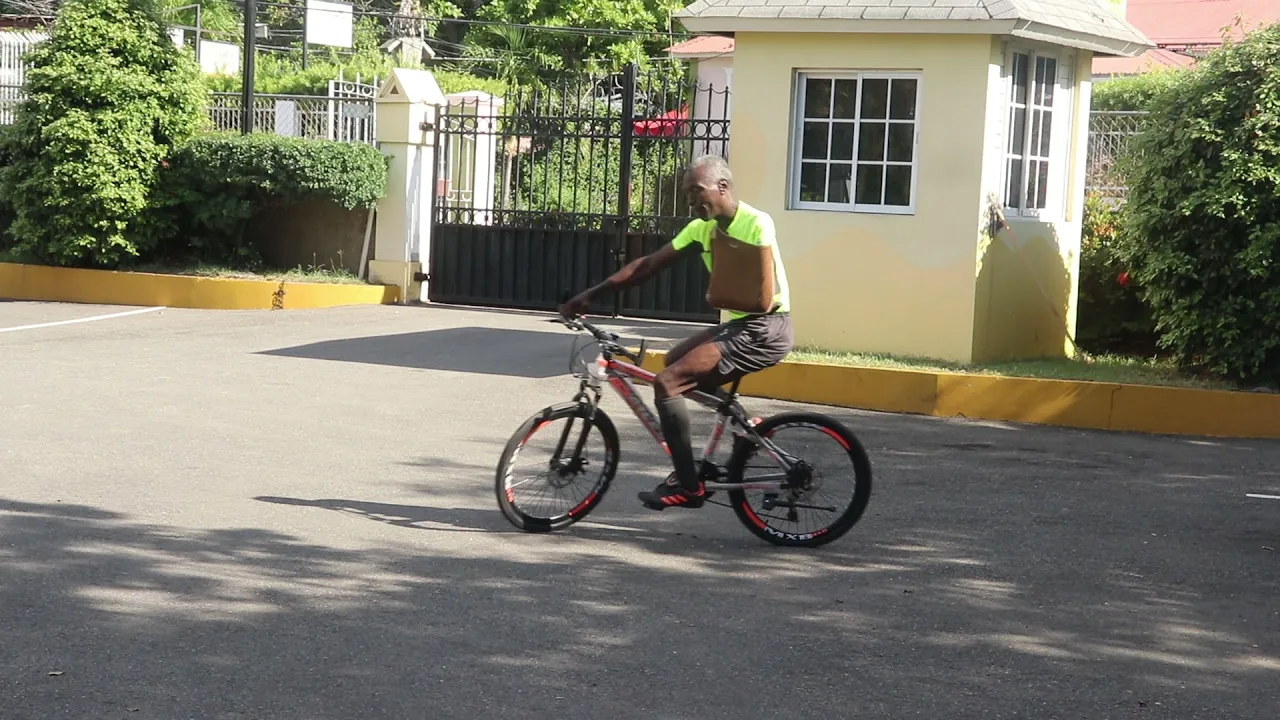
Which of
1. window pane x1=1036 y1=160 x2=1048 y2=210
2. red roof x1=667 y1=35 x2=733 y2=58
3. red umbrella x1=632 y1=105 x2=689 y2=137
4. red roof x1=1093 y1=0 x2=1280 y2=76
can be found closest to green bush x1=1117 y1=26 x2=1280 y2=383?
window pane x1=1036 y1=160 x2=1048 y2=210

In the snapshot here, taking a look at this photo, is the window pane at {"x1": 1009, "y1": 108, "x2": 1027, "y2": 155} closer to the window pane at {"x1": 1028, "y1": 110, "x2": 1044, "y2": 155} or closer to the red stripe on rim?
the window pane at {"x1": 1028, "y1": 110, "x2": 1044, "y2": 155}

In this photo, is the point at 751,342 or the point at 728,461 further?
the point at 728,461

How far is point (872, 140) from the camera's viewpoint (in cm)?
1255

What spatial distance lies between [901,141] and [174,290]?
8215mm

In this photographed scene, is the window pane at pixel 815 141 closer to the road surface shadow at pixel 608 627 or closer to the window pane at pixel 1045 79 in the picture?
the window pane at pixel 1045 79

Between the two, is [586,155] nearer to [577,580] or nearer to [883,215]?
[883,215]

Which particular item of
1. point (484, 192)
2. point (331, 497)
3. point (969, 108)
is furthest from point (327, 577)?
point (484, 192)

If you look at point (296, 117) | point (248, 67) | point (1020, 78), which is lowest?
point (1020, 78)

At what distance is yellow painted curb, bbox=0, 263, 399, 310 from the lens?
1634 cm

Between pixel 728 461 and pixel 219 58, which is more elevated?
pixel 219 58

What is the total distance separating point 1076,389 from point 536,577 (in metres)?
5.87

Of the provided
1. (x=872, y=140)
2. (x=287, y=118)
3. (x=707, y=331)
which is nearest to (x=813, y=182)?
(x=872, y=140)

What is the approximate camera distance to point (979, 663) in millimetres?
5262

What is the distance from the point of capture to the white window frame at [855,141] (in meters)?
12.4
